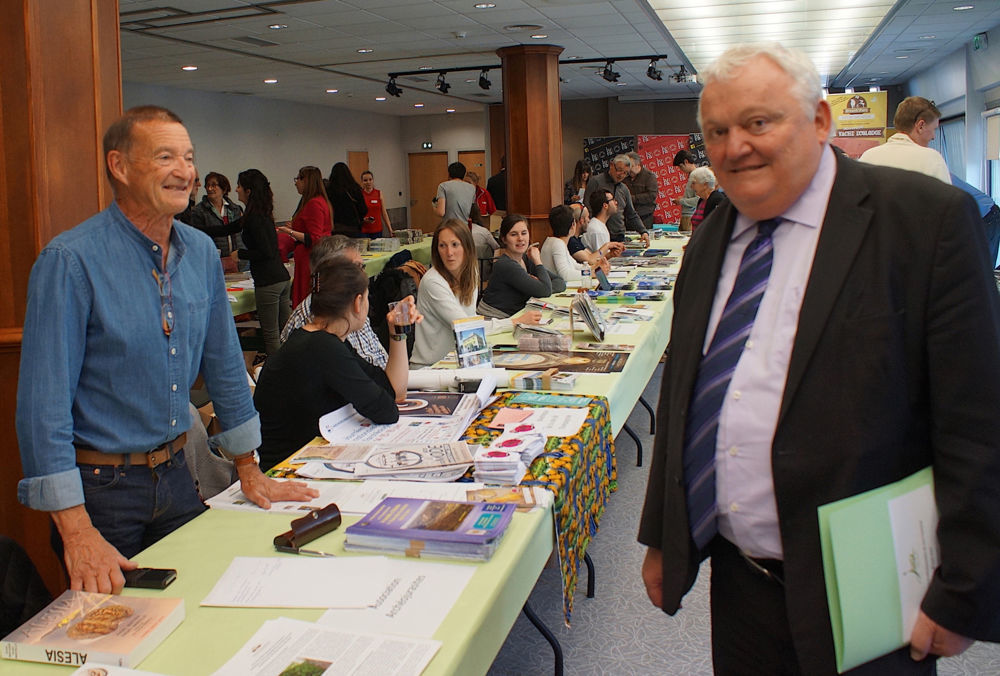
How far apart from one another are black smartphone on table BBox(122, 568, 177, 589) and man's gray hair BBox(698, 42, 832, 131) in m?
1.26

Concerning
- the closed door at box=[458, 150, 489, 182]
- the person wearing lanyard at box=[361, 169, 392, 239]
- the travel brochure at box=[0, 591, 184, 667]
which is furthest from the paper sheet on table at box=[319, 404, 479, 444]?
the closed door at box=[458, 150, 489, 182]

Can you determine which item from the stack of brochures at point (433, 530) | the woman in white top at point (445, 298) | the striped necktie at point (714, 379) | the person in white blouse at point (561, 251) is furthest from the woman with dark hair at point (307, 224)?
the striped necktie at point (714, 379)

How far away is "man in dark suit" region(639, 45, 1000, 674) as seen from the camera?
3.67 ft

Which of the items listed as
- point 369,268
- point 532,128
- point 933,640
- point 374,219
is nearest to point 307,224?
point 369,268

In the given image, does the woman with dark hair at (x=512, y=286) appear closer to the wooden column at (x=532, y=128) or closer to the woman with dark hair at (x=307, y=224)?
the woman with dark hair at (x=307, y=224)

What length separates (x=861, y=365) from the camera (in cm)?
115

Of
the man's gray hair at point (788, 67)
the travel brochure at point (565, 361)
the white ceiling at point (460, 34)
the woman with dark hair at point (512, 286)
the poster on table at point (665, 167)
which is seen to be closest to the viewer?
the man's gray hair at point (788, 67)

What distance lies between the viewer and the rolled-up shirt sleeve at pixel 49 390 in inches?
60.6

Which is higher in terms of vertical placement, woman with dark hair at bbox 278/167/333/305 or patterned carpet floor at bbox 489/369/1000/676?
woman with dark hair at bbox 278/167/333/305

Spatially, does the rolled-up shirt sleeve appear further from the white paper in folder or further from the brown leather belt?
the white paper in folder

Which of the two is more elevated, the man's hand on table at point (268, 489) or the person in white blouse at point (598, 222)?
the person in white blouse at point (598, 222)

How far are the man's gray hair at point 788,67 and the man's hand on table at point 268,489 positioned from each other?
4.15 feet

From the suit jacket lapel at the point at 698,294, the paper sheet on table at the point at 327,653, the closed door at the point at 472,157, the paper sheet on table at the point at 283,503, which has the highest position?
the closed door at the point at 472,157

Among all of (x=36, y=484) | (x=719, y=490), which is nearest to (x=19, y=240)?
(x=36, y=484)
